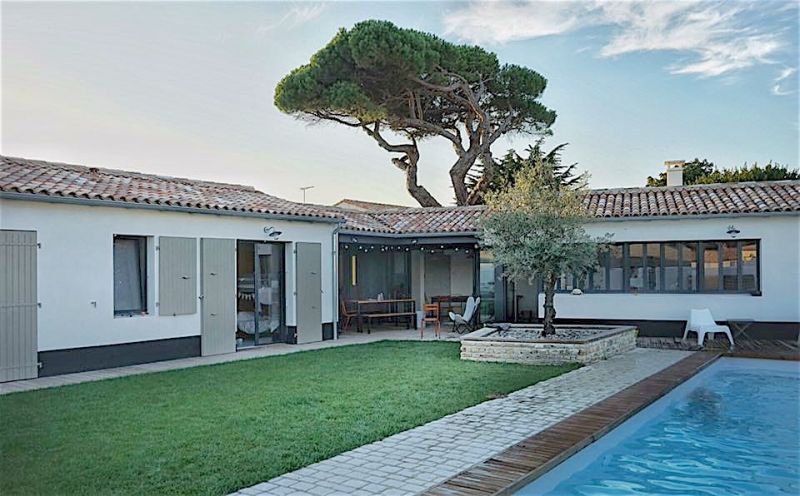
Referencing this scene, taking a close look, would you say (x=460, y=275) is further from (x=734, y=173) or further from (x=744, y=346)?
(x=734, y=173)

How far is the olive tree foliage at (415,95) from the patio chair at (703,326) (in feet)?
48.4

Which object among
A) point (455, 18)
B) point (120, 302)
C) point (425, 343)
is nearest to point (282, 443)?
point (120, 302)

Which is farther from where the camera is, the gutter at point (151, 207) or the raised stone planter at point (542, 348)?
the raised stone planter at point (542, 348)

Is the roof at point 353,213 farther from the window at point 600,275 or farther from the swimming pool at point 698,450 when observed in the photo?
the swimming pool at point 698,450

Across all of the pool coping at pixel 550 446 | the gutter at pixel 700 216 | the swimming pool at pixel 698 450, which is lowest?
the swimming pool at pixel 698 450

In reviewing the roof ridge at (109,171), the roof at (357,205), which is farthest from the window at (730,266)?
the roof at (357,205)

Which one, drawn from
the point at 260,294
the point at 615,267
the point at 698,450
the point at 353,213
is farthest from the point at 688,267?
the point at 260,294

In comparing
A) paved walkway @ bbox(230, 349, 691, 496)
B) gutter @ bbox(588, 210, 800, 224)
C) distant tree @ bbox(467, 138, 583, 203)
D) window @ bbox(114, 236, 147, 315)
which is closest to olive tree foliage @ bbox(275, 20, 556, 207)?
distant tree @ bbox(467, 138, 583, 203)

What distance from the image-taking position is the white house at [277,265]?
1123cm

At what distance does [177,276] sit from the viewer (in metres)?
13.2

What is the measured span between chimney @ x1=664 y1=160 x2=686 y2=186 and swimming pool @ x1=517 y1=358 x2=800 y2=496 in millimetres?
10725

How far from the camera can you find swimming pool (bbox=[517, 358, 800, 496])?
6488mm

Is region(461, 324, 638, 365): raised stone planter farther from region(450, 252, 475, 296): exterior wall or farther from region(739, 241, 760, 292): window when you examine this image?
region(450, 252, 475, 296): exterior wall

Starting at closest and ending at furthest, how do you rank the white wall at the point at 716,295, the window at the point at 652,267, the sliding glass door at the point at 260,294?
the sliding glass door at the point at 260,294, the white wall at the point at 716,295, the window at the point at 652,267
